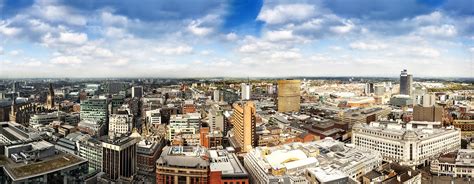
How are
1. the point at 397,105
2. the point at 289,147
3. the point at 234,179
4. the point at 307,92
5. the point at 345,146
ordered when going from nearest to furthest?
the point at 234,179 < the point at 289,147 < the point at 345,146 < the point at 397,105 < the point at 307,92

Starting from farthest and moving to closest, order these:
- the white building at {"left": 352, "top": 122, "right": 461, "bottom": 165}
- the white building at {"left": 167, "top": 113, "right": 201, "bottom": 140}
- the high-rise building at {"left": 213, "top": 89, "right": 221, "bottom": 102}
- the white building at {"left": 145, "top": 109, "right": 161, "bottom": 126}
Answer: the high-rise building at {"left": 213, "top": 89, "right": 221, "bottom": 102} → the white building at {"left": 145, "top": 109, "right": 161, "bottom": 126} → the white building at {"left": 167, "top": 113, "right": 201, "bottom": 140} → the white building at {"left": 352, "top": 122, "right": 461, "bottom": 165}

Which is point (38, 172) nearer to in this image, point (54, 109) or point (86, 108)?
point (86, 108)

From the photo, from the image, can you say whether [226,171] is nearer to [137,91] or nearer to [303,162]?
[303,162]

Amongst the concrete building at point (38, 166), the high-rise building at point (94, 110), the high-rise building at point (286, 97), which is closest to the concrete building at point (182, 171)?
the concrete building at point (38, 166)

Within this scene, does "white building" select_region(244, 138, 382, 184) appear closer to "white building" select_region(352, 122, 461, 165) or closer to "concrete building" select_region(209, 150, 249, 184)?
"concrete building" select_region(209, 150, 249, 184)

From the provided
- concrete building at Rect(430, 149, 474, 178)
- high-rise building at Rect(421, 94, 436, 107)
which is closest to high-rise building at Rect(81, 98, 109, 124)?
concrete building at Rect(430, 149, 474, 178)

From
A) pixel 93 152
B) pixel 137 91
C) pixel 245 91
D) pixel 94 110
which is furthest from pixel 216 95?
pixel 93 152

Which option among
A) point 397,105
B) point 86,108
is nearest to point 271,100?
point 397,105
